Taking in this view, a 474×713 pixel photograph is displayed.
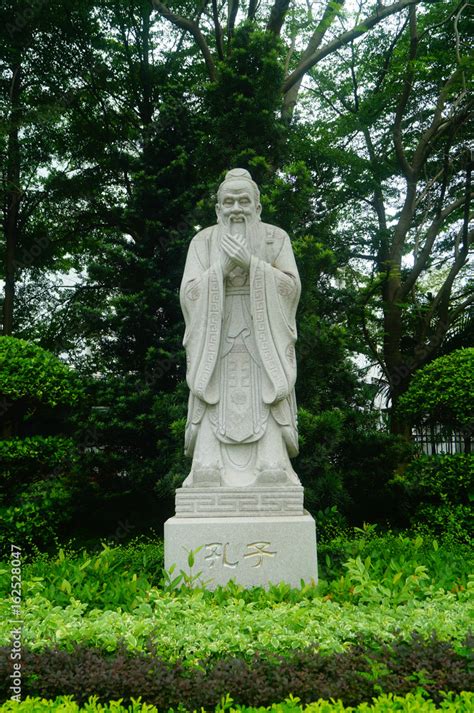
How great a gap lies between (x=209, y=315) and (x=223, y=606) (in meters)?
2.36

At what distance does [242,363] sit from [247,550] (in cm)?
155

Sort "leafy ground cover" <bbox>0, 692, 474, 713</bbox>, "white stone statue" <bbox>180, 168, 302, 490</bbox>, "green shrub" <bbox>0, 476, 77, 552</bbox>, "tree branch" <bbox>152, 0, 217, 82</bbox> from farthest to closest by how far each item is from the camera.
→ "tree branch" <bbox>152, 0, 217, 82</bbox>
"green shrub" <bbox>0, 476, 77, 552</bbox>
"white stone statue" <bbox>180, 168, 302, 490</bbox>
"leafy ground cover" <bbox>0, 692, 474, 713</bbox>

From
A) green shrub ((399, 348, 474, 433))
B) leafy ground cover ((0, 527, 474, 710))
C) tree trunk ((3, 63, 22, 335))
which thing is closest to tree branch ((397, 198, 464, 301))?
green shrub ((399, 348, 474, 433))

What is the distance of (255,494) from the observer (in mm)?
5082

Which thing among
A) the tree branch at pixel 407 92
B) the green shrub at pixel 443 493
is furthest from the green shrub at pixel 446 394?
the tree branch at pixel 407 92

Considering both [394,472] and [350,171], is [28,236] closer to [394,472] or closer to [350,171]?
[350,171]

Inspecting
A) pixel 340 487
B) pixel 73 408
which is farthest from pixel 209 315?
pixel 73 408

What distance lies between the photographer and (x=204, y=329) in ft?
18.3

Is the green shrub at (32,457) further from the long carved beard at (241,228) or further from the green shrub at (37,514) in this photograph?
the long carved beard at (241,228)

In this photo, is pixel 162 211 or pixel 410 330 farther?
pixel 410 330

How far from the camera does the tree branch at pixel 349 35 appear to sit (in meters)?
10.4

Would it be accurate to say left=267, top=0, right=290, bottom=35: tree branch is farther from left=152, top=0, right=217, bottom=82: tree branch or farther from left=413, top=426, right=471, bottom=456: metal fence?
left=413, top=426, right=471, bottom=456: metal fence

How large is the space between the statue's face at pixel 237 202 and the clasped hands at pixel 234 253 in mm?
192

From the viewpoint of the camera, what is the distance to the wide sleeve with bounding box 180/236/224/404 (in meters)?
5.48
